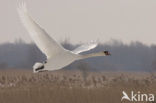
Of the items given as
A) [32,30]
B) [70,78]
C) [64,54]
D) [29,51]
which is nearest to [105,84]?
[70,78]

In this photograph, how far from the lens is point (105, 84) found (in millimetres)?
13688

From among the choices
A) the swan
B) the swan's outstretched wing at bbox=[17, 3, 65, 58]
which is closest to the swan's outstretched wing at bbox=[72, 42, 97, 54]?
the swan

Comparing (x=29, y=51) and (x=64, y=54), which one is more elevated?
(x=29, y=51)

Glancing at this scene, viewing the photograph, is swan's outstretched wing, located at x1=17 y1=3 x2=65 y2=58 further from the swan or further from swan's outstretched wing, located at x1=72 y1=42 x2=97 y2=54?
swan's outstretched wing, located at x1=72 y1=42 x2=97 y2=54

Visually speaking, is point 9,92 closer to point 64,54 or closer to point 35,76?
point 35,76

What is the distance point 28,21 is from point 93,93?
497 cm

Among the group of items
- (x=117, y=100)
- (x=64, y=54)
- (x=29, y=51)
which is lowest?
(x=117, y=100)

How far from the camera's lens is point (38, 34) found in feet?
26.2

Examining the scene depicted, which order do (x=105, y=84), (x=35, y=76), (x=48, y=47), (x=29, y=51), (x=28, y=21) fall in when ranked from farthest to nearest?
(x=29, y=51), (x=35, y=76), (x=105, y=84), (x=48, y=47), (x=28, y=21)

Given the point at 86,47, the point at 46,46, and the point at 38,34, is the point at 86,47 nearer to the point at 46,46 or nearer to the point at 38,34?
the point at 46,46

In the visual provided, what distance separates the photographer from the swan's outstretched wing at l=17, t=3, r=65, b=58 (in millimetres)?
7730

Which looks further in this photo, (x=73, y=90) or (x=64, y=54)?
(x=73, y=90)

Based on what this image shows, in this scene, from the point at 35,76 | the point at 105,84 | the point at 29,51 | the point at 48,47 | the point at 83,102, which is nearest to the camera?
the point at 48,47

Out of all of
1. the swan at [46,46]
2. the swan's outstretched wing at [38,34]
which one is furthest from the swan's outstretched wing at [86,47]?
the swan's outstretched wing at [38,34]
